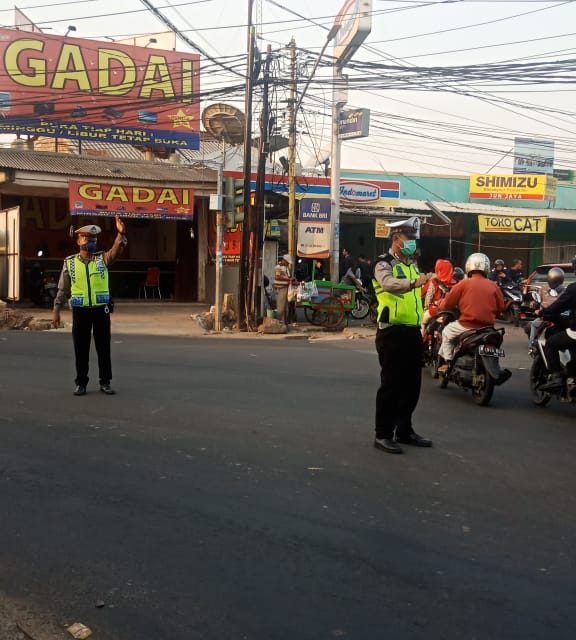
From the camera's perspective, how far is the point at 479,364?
8.06 meters

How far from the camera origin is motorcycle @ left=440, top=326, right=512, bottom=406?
25.5 feet

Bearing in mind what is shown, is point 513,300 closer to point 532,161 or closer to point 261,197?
point 261,197

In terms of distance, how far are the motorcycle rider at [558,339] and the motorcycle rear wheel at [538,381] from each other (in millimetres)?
367

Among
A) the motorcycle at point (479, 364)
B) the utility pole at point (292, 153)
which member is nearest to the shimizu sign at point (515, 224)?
the utility pole at point (292, 153)

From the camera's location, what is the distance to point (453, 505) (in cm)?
451

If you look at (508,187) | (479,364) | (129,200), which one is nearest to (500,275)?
(129,200)

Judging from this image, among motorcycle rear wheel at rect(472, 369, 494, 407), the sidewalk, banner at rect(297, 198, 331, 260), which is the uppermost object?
banner at rect(297, 198, 331, 260)

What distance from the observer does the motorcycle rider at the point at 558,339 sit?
7.20 m

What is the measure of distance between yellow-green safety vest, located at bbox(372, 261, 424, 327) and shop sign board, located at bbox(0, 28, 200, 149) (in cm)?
1693

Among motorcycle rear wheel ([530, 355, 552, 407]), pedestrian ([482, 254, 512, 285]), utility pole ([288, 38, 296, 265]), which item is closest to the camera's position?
motorcycle rear wheel ([530, 355, 552, 407])

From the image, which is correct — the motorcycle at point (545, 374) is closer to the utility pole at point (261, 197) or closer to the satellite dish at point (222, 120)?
the utility pole at point (261, 197)

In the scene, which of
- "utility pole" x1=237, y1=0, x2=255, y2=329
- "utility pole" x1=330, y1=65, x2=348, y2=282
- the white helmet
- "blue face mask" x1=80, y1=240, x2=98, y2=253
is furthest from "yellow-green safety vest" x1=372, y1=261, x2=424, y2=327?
"utility pole" x1=330, y1=65, x2=348, y2=282

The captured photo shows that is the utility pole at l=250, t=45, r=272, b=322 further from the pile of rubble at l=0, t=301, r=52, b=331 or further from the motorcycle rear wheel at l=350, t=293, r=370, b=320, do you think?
the pile of rubble at l=0, t=301, r=52, b=331

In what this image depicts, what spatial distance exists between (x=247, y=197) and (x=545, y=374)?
9601mm
